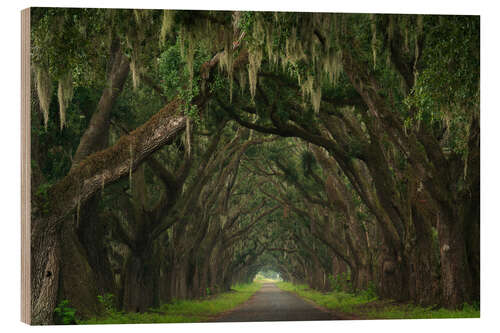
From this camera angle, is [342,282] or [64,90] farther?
[342,282]

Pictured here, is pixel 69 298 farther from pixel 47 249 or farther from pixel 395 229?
pixel 395 229

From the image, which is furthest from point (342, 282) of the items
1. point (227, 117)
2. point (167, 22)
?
point (167, 22)

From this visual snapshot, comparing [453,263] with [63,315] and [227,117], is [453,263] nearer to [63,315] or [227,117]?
[227,117]

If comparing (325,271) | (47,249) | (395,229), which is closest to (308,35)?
(47,249)

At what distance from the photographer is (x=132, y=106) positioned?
722 inches

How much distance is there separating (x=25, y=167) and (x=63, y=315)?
3391 millimetres

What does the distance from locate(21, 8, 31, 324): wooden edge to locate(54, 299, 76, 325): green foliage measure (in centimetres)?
153

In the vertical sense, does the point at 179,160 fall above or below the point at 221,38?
below

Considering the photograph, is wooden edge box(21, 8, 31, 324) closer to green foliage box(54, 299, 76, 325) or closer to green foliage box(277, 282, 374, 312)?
green foliage box(54, 299, 76, 325)

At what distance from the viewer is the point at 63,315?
1282cm

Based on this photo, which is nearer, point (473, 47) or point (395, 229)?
point (473, 47)

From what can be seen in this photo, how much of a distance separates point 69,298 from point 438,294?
359 inches

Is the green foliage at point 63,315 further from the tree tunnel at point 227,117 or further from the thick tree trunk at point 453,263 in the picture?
the thick tree trunk at point 453,263

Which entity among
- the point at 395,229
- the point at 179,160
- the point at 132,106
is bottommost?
the point at 395,229
